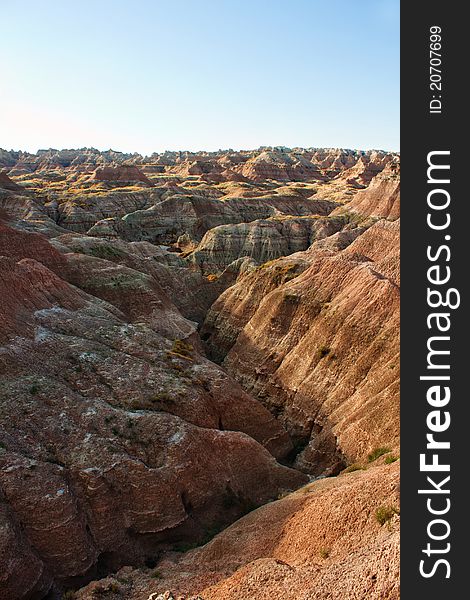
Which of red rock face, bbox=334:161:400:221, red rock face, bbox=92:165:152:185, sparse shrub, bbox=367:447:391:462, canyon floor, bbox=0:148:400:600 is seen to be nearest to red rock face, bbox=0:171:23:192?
red rock face, bbox=92:165:152:185

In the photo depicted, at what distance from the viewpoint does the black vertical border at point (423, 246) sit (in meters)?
9.45

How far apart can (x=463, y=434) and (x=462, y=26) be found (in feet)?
25.8

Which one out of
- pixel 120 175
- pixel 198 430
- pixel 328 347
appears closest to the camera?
pixel 198 430

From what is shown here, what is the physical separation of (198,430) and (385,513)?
37.0ft

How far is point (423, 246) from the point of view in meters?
9.97

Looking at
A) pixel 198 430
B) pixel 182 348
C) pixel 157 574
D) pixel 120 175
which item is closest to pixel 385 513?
pixel 157 574

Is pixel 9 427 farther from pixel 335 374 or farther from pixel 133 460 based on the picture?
pixel 335 374

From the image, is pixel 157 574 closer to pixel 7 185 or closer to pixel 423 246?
pixel 423 246

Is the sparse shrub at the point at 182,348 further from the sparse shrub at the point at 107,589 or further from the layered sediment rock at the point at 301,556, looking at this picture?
the sparse shrub at the point at 107,589

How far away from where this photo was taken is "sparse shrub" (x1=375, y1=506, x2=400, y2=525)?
14.6 metres

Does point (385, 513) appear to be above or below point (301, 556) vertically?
above

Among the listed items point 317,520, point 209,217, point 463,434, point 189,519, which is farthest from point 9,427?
point 209,217

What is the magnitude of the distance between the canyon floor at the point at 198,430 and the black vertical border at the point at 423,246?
11.2 ft

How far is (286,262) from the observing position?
4672 centimetres
